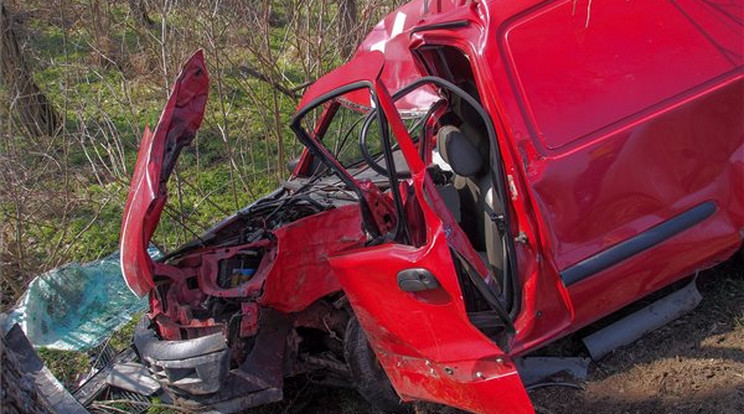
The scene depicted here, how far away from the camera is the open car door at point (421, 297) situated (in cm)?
288

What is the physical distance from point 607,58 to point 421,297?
138 centimetres

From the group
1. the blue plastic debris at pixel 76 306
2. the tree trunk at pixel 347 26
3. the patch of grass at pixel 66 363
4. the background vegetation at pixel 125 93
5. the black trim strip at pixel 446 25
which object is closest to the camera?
the black trim strip at pixel 446 25

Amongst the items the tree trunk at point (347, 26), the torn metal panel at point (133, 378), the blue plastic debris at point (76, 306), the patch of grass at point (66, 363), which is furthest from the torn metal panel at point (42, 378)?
the tree trunk at point (347, 26)

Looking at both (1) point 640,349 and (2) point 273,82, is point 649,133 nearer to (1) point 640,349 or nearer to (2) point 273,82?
(1) point 640,349

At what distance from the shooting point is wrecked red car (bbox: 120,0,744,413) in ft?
9.91

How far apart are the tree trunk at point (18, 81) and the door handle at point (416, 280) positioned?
4.15 m

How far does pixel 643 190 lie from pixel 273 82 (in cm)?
337

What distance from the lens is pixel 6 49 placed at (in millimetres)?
5918

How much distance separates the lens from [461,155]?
3420 millimetres

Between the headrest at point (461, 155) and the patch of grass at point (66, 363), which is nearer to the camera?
the headrest at point (461, 155)

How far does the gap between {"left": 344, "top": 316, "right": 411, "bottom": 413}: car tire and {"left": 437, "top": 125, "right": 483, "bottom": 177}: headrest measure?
3.33 ft

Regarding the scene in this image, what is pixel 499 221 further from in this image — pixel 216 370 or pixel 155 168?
pixel 155 168

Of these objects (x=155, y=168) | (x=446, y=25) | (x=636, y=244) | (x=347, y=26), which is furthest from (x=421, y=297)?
(x=347, y=26)

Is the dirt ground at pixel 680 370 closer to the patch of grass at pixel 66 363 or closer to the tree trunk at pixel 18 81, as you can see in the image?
the patch of grass at pixel 66 363
